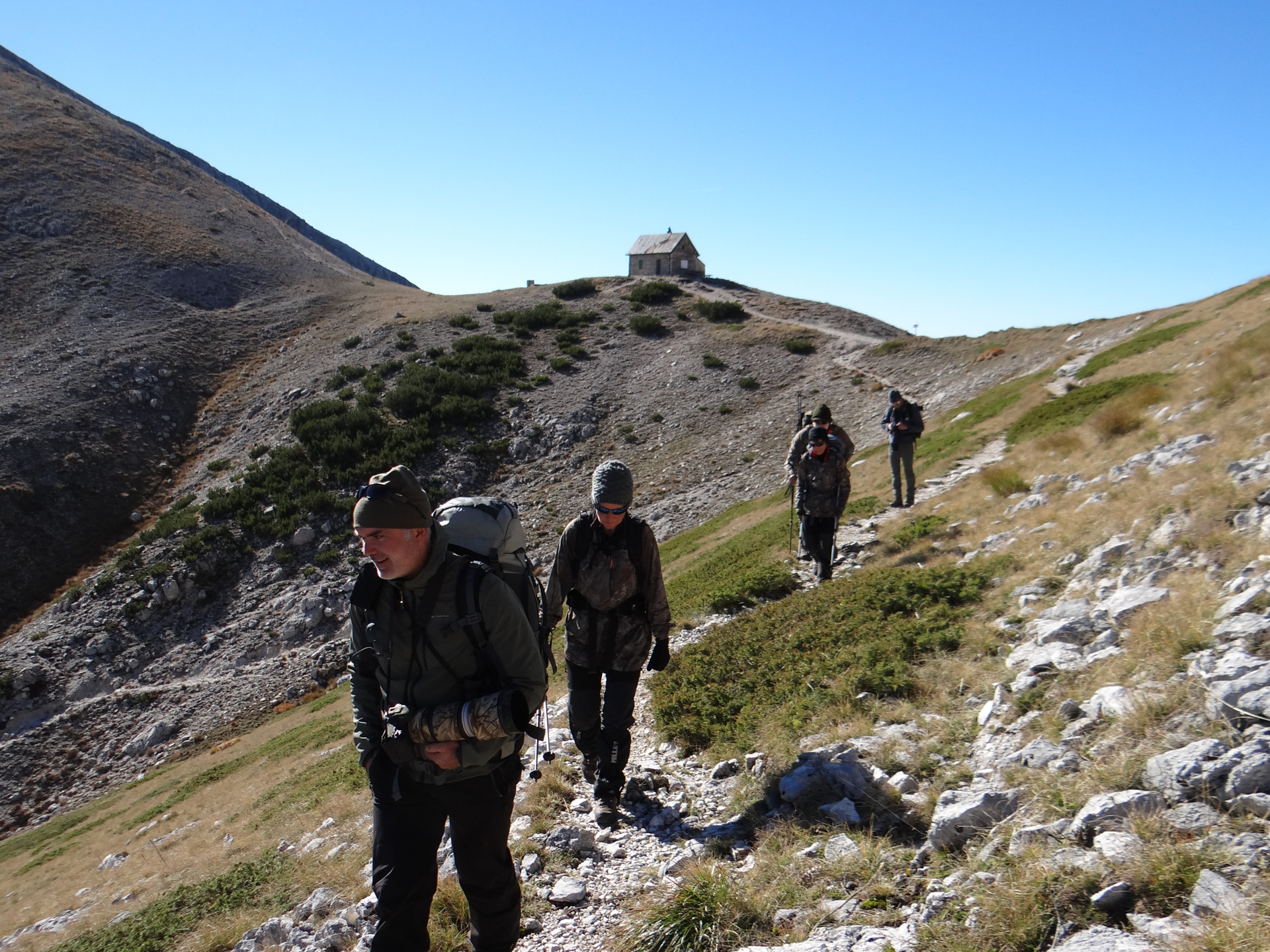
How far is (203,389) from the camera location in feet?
132

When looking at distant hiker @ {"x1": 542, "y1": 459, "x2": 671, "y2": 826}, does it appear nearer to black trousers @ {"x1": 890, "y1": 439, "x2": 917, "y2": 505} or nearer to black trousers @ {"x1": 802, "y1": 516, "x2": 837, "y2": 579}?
black trousers @ {"x1": 802, "y1": 516, "x2": 837, "y2": 579}

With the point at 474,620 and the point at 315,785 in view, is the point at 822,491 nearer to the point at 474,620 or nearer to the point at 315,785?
the point at 474,620

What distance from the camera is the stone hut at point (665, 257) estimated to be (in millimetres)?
61062

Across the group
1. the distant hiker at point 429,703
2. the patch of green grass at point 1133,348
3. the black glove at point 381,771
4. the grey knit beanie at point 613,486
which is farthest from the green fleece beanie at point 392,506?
the patch of green grass at point 1133,348

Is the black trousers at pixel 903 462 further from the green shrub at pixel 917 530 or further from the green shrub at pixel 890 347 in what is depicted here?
the green shrub at pixel 890 347

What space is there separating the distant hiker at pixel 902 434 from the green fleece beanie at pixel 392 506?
12848mm

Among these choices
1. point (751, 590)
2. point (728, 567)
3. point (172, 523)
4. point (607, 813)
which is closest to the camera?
point (607, 813)

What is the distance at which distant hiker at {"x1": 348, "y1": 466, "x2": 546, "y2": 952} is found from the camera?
3656mm

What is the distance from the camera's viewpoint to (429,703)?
3799 millimetres

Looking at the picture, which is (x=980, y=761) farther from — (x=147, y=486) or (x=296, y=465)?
(x=147, y=486)

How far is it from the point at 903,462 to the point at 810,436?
17.9 feet

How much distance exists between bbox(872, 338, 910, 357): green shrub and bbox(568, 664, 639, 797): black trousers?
3550 cm

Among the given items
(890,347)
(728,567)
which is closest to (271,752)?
(728,567)

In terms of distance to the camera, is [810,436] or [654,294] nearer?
[810,436]
